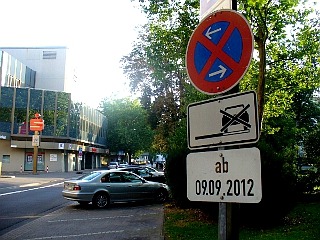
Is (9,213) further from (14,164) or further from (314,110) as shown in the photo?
(14,164)

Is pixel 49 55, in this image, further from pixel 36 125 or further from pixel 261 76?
pixel 261 76

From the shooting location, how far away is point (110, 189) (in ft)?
54.1

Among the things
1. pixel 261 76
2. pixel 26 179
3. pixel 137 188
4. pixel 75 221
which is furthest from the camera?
pixel 26 179

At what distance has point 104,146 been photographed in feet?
241

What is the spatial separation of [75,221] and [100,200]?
3.76m

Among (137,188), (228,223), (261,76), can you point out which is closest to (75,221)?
(137,188)

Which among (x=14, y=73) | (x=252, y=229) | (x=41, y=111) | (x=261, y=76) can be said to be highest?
(x=14, y=73)

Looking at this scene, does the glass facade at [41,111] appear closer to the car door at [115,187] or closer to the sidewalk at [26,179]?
the sidewalk at [26,179]

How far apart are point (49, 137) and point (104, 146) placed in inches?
984

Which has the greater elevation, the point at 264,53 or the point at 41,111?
the point at 41,111

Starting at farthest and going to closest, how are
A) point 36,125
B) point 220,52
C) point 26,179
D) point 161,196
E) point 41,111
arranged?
point 41,111 < point 36,125 < point 26,179 < point 161,196 < point 220,52

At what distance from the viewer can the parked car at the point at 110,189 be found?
1591 cm

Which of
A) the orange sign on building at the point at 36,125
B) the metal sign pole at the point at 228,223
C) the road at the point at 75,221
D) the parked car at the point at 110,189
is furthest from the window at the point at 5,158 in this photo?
the metal sign pole at the point at 228,223

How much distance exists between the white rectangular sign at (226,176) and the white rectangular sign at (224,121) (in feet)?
0.32
